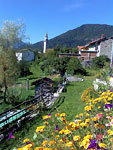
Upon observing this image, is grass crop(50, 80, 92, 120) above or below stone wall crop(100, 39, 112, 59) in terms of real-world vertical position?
below

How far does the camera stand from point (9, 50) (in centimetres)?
1062

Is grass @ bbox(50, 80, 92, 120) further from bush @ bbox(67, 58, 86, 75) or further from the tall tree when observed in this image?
bush @ bbox(67, 58, 86, 75)

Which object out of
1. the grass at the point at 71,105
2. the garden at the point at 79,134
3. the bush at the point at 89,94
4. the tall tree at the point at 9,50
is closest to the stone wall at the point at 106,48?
the tall tree at the point at 9,50

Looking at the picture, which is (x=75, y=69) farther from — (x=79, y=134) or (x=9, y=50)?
(x=79, y=134)

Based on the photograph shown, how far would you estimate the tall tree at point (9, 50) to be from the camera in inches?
396

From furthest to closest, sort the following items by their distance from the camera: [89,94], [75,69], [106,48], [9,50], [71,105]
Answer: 1. [106,48]
2. [75,69]
3. [9,50]
4. [71,105]
5. [89,94]

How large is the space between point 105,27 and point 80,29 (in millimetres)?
28720

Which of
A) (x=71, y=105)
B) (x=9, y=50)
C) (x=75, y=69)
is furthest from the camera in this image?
(x=75, y=69)

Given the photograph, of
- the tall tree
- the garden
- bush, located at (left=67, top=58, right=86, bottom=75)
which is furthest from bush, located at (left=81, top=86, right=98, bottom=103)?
bush, located at (left=67, top=58, right=86, bottom=75)

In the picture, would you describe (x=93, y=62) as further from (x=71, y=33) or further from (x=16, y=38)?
(x=71, y=33)

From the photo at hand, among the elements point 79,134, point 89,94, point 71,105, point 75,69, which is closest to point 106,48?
point 75,69

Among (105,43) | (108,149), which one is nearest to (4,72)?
(108,149)

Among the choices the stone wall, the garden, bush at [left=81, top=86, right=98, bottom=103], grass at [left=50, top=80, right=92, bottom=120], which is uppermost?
the stone wall

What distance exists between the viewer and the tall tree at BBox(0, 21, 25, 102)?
1006cm
